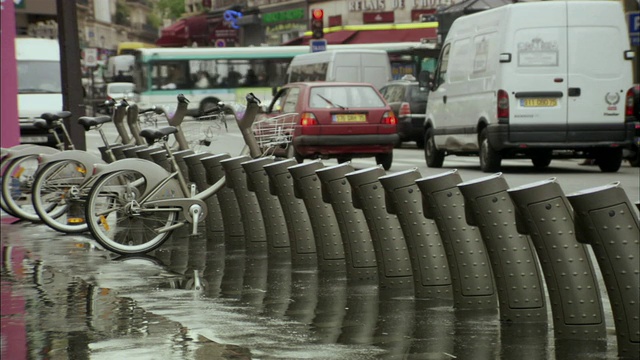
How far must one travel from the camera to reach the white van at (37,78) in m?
27.1

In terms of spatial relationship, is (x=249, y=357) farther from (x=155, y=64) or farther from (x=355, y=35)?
(x=155, y=64)

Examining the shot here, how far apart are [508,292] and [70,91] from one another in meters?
10.9

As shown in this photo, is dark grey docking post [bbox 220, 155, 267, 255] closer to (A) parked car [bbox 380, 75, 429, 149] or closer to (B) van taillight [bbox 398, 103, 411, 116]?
(A) parked car [bbox 380, 75, 429, 149]

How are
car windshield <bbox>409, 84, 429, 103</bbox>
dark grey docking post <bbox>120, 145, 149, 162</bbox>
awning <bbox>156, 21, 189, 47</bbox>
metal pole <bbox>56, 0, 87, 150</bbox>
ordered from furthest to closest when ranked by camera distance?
awning <bbox>156, 21, 189, 47</bbox> < car windshield <bbox>409, 84, 429, 103</bbox> < metal pole <bbox>56, 0, 87, 150</bbox> < dark grey docking post <bbox>120, 145, 149, 162</bbox>

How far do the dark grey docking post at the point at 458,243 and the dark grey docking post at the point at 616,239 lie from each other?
142 centimetres

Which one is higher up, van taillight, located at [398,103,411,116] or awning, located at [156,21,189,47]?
awning, located at [156,21,189,47]

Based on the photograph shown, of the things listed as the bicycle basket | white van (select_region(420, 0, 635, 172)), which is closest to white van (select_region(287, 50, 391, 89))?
white van (select_region(420, 0, 635, 172))

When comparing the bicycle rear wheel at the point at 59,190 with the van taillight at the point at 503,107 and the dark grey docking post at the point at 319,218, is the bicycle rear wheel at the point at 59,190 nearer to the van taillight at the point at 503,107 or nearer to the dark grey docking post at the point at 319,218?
the dark grey docking post at the point at 319,218

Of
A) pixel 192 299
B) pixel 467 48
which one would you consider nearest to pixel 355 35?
pixel 467 48

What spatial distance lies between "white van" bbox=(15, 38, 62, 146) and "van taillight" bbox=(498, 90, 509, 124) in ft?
32.3

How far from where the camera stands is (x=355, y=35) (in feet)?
168

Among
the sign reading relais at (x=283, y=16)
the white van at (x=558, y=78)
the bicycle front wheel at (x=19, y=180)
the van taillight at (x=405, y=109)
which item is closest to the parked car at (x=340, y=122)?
the white van at (x=558, y=78)

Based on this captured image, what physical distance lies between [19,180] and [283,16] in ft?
187

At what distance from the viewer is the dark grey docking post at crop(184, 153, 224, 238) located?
469 inches
